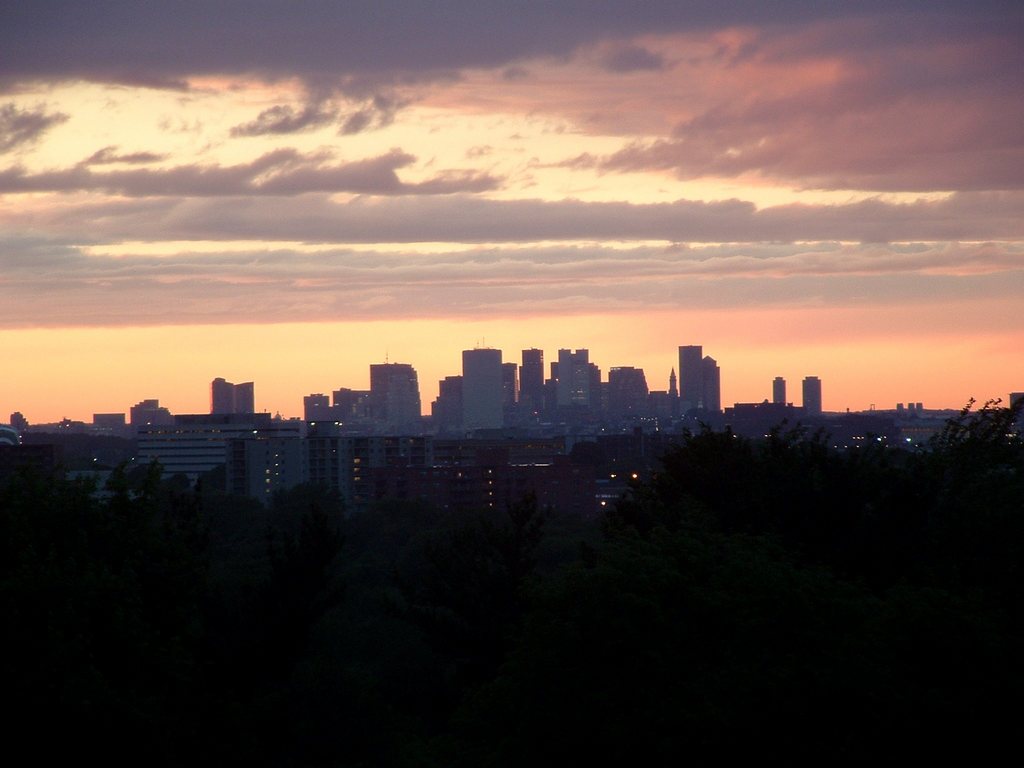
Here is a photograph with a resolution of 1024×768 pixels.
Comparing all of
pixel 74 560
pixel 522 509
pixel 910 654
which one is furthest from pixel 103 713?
pixel 522 509

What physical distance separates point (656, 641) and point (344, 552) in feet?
158

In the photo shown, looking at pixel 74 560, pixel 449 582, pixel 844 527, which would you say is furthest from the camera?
pixel 449 582

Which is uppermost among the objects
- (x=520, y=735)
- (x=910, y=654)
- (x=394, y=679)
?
(x=910, y=654)

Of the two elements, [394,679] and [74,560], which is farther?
[394,679]

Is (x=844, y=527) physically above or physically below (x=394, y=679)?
above

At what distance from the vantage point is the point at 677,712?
628 inches

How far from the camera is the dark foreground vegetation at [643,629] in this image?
1561cm

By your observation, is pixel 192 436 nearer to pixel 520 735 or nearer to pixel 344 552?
→ pixel 344 552

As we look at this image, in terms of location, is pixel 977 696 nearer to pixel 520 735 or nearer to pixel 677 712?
pixel 677 712

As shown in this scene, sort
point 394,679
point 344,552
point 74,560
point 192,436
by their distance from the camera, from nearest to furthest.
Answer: point 74,560
point 394,679
point 344,552
point 192,436

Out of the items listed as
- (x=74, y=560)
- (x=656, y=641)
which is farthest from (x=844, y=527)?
(x=74, y=560)

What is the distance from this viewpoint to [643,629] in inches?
693

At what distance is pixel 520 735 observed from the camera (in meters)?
17.5

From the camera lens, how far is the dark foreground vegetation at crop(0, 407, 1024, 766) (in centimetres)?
1561
